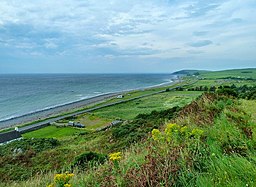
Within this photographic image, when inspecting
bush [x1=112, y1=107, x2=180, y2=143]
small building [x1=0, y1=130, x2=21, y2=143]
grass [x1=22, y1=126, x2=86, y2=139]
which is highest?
bush [x1=112, y1=107, x2=180, y2=143]

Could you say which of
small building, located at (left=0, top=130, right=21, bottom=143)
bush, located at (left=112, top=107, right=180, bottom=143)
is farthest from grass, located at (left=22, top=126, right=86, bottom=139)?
bush, located at (left=112, top=107, right=180, bottom=143)

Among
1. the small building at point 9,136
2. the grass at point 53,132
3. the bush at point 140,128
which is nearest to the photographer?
the bush at point 140,128

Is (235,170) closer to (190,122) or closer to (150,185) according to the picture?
(150,185)

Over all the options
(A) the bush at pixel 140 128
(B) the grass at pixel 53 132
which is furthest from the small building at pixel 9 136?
(A) the bush at pixel 140 128

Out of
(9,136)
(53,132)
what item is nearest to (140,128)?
(53,132)

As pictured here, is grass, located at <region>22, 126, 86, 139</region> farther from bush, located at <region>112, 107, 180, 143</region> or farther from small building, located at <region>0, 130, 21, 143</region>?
bush, located at <region>112, 107, 180, 143</region>

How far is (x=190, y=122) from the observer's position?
673 cm

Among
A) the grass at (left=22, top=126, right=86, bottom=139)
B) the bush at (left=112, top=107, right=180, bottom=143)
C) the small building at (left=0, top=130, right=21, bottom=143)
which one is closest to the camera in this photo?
the bush at (left=112, top=107, right=180, bottom=143)

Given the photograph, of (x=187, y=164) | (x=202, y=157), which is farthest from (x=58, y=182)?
(x=202, y=157)

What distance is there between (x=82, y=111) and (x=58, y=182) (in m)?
58.5

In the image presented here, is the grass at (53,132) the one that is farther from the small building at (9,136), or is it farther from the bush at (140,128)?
the bush at (140,128)

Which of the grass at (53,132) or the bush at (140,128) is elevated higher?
the bush at (140,128)

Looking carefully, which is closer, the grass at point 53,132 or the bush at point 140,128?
the bush at point 140,128

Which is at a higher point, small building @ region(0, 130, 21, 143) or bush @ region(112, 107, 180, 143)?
bush @ region(112, 107, 180, 143)
